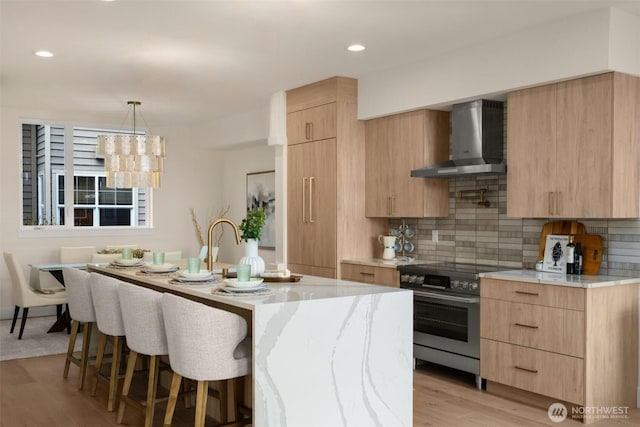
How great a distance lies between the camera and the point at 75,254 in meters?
7.45

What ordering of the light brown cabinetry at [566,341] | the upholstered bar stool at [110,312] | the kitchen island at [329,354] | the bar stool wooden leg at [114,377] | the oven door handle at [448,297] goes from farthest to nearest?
the oven door handle at [448,297] < the bar stool wooden leg at [114,377] < the upholstered bar stool at [110,312] < the light brown cabinetry at [566,341] < the kitchen island at [329,354]

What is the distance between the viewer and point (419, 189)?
521 centimetres

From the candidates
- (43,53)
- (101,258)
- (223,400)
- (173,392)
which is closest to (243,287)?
(173,392)

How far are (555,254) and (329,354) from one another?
2.20 m

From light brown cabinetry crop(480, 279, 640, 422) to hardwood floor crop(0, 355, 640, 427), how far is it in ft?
0.60

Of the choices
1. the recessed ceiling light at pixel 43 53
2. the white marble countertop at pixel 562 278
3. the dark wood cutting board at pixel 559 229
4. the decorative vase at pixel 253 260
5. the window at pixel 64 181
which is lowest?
the white marble countertop at pixel 562 278

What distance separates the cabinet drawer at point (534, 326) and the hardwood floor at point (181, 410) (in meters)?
0.44

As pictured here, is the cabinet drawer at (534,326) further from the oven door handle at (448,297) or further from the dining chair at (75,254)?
the dining chair at (75,254)

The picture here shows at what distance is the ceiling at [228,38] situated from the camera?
375 cm

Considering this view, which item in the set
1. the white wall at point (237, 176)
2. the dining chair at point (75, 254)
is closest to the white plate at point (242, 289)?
the white wall at point (237, 176)

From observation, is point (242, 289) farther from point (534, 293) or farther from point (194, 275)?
point (534, 293)

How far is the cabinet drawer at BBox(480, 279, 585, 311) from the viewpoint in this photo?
374cm

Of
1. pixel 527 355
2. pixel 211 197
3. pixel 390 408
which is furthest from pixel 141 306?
pixel 211 197

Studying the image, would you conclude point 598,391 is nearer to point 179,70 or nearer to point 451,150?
point 451,150
